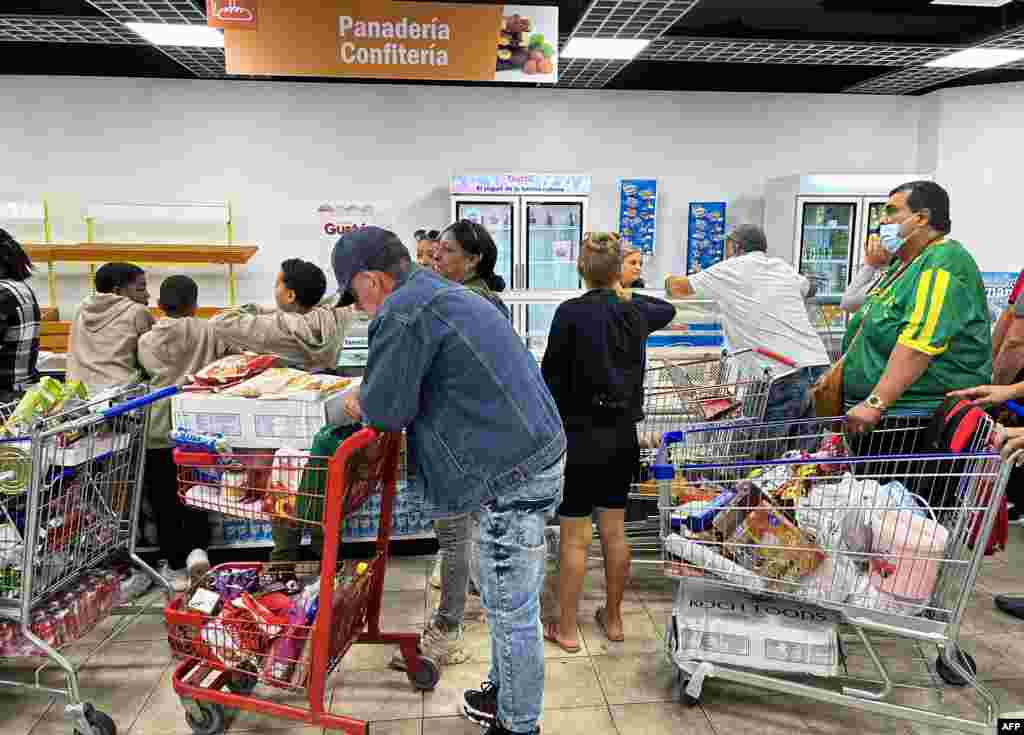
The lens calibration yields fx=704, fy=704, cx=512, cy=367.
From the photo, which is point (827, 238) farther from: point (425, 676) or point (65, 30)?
point (65, 30)

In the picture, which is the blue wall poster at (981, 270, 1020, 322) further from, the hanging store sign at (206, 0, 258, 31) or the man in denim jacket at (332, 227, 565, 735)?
the hanging store sign at (206, 0, 258, 31)

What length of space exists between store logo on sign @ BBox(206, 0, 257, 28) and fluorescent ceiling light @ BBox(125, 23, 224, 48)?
4.93 ft

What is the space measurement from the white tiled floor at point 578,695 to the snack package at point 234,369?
113 centimetres

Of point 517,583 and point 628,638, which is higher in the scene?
point 517,583

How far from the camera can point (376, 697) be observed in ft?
8.29

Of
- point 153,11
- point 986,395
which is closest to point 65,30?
point 153,11

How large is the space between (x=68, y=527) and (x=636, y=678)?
211cm

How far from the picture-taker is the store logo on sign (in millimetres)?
4113

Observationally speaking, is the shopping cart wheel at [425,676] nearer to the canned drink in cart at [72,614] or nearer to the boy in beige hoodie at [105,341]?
the canned drink in cart at [72,614]

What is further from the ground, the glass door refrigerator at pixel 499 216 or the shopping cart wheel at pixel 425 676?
the glass door refrigerator at pixel 499 216

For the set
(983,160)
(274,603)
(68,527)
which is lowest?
(274,603)

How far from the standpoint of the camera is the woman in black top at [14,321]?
2.92 m

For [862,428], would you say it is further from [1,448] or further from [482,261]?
[1,448]

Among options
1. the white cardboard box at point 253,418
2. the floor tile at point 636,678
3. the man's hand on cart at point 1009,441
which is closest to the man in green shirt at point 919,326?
the man's hand on cart at point 1009,441
